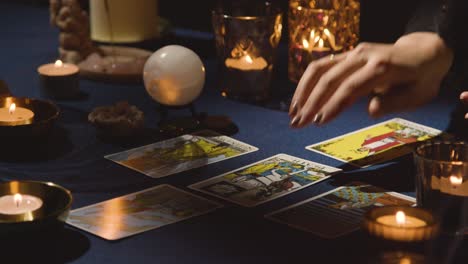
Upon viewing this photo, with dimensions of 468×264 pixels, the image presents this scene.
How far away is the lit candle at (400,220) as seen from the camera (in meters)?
1.09

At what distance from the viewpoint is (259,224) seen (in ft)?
4.23

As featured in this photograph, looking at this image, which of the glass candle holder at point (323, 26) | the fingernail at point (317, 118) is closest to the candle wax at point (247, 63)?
the glass candle holder at point (323, 26)

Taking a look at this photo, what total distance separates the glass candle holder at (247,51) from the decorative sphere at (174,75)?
0.20 m

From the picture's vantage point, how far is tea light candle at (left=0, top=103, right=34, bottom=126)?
154 centimetres

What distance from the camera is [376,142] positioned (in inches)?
64.7

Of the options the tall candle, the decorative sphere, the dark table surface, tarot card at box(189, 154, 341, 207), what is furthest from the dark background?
tarot card at box(189, 154, 341, 207)

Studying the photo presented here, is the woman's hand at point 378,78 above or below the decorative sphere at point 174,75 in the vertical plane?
above

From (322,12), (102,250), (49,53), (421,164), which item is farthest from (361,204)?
(49,53)

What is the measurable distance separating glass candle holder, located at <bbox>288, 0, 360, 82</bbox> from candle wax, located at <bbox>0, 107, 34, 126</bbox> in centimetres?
66

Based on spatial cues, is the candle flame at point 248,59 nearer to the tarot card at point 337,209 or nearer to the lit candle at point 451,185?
the tarot card at point 337,209

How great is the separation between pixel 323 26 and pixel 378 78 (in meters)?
0.68

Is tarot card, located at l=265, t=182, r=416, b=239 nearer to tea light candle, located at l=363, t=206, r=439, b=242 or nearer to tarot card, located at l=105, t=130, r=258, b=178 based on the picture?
tea light candle, located at l=363, t=206, r=439, b=242

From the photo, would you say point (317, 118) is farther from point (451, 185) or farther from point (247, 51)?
point (247, 51)

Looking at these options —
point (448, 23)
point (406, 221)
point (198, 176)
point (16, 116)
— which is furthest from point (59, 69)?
point (406, 221)
